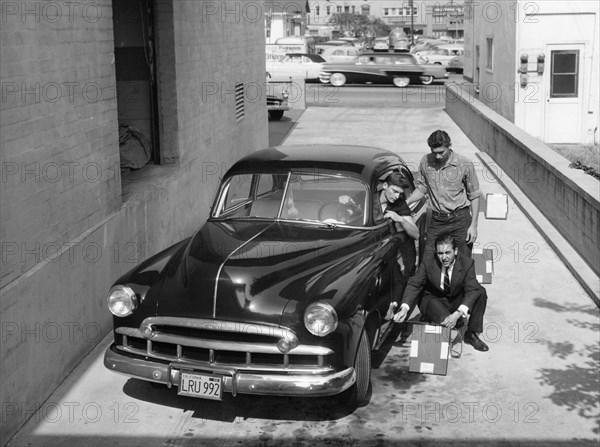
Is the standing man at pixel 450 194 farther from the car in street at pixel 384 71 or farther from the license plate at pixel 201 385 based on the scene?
the car in street at pixel 384 71

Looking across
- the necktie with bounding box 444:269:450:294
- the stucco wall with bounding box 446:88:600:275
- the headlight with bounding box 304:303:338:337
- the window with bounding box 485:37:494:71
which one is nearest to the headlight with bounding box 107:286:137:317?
the headlight with bounding box 304:303:338:337

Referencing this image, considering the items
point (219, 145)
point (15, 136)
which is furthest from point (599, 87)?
point (15, 136)

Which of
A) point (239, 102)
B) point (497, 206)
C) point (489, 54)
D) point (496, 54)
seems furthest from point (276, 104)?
point (497, 206)

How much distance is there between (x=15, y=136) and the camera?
21.3 feet

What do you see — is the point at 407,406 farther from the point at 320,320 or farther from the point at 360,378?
the point at 320,320

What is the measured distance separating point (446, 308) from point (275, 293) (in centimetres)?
175

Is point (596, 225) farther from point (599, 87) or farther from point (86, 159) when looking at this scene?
point (599, 87)

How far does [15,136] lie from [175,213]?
4669mm

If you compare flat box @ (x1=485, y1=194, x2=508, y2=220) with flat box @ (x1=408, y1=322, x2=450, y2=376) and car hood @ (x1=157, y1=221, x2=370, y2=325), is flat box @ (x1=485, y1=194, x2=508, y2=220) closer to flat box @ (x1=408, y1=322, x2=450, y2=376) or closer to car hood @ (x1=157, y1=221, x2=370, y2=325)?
car hood @ (x1=157, y1=221, x2=370, y2=325)

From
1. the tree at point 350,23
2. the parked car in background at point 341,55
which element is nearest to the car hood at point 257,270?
the parked car in background at point 341,55

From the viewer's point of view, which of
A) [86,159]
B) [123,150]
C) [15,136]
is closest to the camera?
[15,136]

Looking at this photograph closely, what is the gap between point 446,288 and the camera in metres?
7.31

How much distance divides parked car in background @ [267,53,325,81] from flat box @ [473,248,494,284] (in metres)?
30.9

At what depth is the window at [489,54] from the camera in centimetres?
2338
